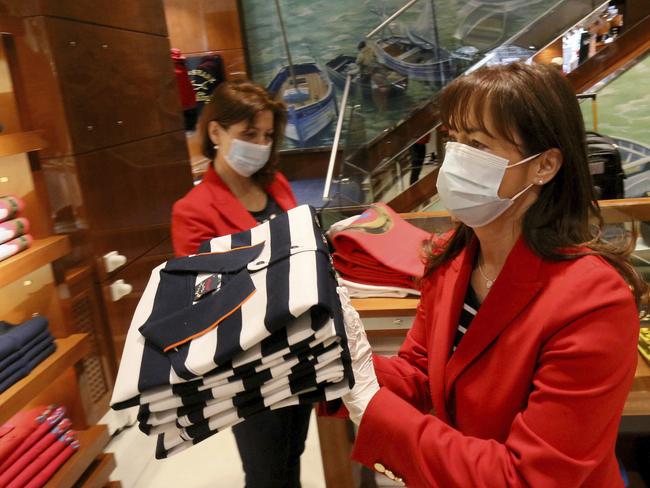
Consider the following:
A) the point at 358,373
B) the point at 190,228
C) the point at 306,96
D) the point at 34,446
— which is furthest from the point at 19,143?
the point at 306,96

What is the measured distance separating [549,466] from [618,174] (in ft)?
6.36

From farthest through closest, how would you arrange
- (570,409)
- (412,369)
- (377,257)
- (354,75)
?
(354,75)
(377,257)
(412,369)
(570,409)

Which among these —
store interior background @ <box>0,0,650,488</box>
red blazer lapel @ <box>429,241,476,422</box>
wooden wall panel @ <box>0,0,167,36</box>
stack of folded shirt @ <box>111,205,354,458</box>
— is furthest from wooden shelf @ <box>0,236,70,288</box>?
red blazer lapel @ <box>429,241,476,422</box>

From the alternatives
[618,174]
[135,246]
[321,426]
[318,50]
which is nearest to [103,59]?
[135,246]

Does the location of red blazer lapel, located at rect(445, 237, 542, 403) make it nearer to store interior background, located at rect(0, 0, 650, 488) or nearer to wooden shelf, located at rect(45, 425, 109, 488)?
store interior background, located at rect(0, 0, 650, 488)

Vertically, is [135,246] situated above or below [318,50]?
below

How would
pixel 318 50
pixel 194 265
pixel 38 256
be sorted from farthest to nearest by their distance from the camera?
pixel 318 50 → pixel 38 256 → pixel 194 265

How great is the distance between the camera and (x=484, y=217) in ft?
3.55

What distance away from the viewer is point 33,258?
1809 mm

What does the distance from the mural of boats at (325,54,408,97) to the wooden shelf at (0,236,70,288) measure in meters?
3.92

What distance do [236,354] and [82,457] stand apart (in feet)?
4.84

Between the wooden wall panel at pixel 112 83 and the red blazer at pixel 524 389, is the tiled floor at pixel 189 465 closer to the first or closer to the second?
the wooden wall panel at pixel 112 83

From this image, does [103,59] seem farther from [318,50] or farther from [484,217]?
[318,50]

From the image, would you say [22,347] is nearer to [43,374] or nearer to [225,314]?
[43,374]
